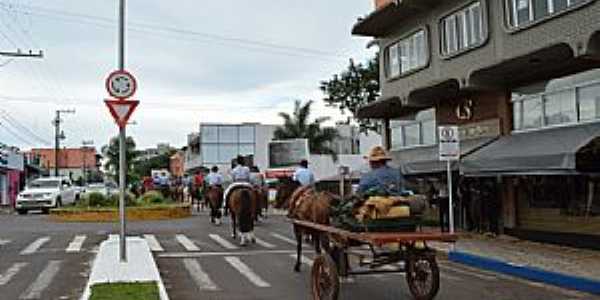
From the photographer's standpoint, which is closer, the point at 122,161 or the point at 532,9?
the point at 122,161

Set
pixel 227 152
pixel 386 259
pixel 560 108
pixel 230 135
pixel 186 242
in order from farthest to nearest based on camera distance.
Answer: pixel 227 152 → pixel 230 135 → pixel 186 242 → pixel 560 108 → pixel 386 259

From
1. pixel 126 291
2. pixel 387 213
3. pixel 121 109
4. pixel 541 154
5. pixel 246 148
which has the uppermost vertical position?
pixel 246 148

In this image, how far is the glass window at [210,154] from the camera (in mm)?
67338

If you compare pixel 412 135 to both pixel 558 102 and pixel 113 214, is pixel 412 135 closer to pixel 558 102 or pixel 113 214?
pixel 558 102

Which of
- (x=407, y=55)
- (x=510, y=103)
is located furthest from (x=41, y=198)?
(x=510, y=103)

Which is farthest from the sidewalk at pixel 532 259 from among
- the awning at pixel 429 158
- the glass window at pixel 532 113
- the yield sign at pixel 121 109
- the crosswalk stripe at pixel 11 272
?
the crosswalk stripe at pixel 11 272

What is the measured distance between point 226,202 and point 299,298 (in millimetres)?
8918

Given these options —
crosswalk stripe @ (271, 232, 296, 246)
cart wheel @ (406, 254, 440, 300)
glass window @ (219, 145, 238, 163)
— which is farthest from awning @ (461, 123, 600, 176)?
glass window @ (219, 145, 238, 163)

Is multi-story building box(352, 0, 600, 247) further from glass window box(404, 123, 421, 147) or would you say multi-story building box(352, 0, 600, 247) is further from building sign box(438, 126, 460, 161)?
building sign box(438, 126, 460, 161)

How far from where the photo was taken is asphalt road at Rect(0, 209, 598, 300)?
10.9m

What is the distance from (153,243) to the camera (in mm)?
18297

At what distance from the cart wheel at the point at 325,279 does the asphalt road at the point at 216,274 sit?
745mm

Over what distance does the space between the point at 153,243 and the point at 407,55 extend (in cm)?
1194

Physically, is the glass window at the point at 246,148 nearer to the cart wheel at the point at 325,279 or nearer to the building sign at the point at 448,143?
the building sign at the point at 448,143
